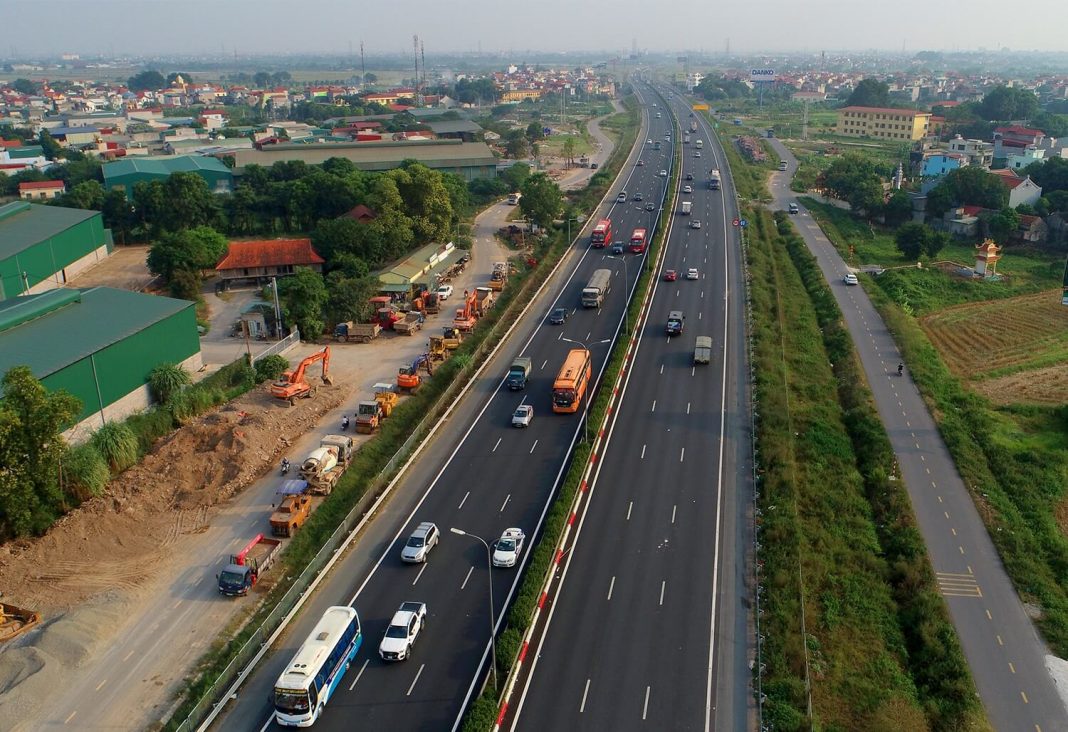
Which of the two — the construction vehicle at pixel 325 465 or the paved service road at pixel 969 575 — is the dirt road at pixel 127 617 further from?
the paved service road at pixel 969 575

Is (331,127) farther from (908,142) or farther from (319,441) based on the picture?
(319,441)

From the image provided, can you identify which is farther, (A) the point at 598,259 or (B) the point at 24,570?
(A) the point at 598,259

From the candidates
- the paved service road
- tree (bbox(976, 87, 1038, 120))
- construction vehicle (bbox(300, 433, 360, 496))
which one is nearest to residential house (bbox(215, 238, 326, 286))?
construction vehicle (bbox(300, 433, 360, 496))

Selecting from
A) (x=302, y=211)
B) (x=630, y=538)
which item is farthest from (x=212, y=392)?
(x=302, y=211)

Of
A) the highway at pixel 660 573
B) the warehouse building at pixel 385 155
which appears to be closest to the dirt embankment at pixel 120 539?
the highway at pixel 660 573

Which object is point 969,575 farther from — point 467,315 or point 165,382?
point 165,382

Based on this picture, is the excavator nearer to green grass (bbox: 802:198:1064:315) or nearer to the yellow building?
green grass (bbox: 802:198:1064:315)
